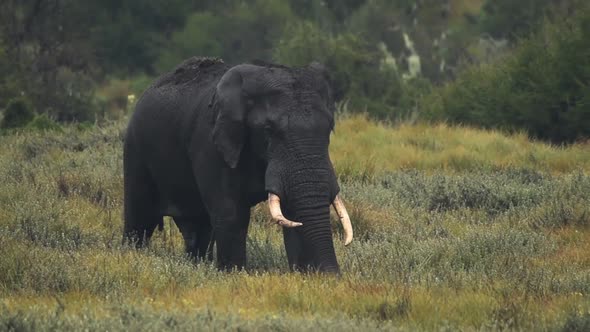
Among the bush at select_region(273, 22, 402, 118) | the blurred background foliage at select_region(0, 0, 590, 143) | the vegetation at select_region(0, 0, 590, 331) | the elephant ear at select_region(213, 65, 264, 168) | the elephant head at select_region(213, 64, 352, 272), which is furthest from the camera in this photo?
the bush at select_region(273, 22, 402, 118)

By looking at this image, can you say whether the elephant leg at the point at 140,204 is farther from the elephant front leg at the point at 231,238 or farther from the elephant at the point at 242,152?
the elephant front leg at the point at 231,238

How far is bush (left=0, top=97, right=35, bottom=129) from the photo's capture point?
2025 cm

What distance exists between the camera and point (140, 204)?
10.8 m

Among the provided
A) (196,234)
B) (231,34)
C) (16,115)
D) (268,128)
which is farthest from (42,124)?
(231,34)

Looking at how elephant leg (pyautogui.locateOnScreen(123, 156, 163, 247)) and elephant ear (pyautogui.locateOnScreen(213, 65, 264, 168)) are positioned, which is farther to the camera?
elephant leg (pyautogui.locateOnScreen(123, 156, 163, 247))

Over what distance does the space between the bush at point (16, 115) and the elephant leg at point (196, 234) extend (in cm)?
1012

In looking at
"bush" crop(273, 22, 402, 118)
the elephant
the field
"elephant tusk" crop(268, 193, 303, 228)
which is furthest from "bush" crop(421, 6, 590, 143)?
"elephant tusk" crop(268, 193, 303, 228)

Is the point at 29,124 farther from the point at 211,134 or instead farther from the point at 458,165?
the point at 211,134

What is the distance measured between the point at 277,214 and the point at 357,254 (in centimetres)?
177

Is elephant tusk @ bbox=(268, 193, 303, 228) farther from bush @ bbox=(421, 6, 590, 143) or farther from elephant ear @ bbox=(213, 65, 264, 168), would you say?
bush @ bbox=(421, 6, 590, 143)

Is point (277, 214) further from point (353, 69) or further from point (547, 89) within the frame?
point (353, 69)

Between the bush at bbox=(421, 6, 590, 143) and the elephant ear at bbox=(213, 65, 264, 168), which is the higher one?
the elephant ear at bbox=(213, 65, 264, 168)

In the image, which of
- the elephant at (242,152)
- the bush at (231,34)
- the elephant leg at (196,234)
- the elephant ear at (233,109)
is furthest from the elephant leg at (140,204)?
the bush at (231,34)

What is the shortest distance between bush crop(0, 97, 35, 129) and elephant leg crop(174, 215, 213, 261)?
33.2 ft
